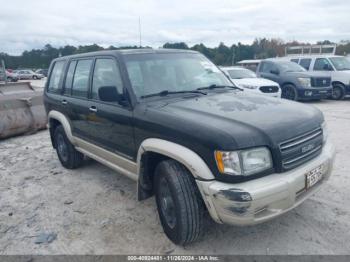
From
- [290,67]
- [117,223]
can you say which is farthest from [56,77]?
[290,67]

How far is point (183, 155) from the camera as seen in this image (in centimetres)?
251

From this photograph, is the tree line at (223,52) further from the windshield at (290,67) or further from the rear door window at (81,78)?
the rear door window at (81,78)

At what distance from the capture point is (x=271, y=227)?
Answer: 310cm

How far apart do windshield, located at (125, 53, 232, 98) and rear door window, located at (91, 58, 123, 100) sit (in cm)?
18

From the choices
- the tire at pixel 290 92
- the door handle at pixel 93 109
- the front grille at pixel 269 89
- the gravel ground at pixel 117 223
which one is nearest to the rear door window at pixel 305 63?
the tire at pixel 290 92

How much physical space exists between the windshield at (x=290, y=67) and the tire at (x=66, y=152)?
914 cm

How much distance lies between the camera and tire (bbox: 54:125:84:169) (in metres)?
4.91

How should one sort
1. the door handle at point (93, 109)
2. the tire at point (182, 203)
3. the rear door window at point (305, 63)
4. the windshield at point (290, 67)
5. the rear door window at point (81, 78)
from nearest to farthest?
the tire at point (182, 203), the door handle at point (93, 109), the rear door window at point (81, 78), the windshield at point (290, 67), the rear door window at point (305, 63)

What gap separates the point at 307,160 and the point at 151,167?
5.00 ft

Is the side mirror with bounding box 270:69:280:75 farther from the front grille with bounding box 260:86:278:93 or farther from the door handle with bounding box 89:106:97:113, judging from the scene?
the door handle with bounding box 89:106:97:113

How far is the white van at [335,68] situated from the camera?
11727 millimetres

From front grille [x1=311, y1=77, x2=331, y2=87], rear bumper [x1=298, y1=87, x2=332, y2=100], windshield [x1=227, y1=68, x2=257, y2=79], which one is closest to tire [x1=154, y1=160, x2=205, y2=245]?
windshield [x1=227, y1=68, x2=257, y2=79]

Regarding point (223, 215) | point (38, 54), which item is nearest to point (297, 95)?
point (223, 215)

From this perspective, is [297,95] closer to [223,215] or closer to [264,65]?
[264,65]
